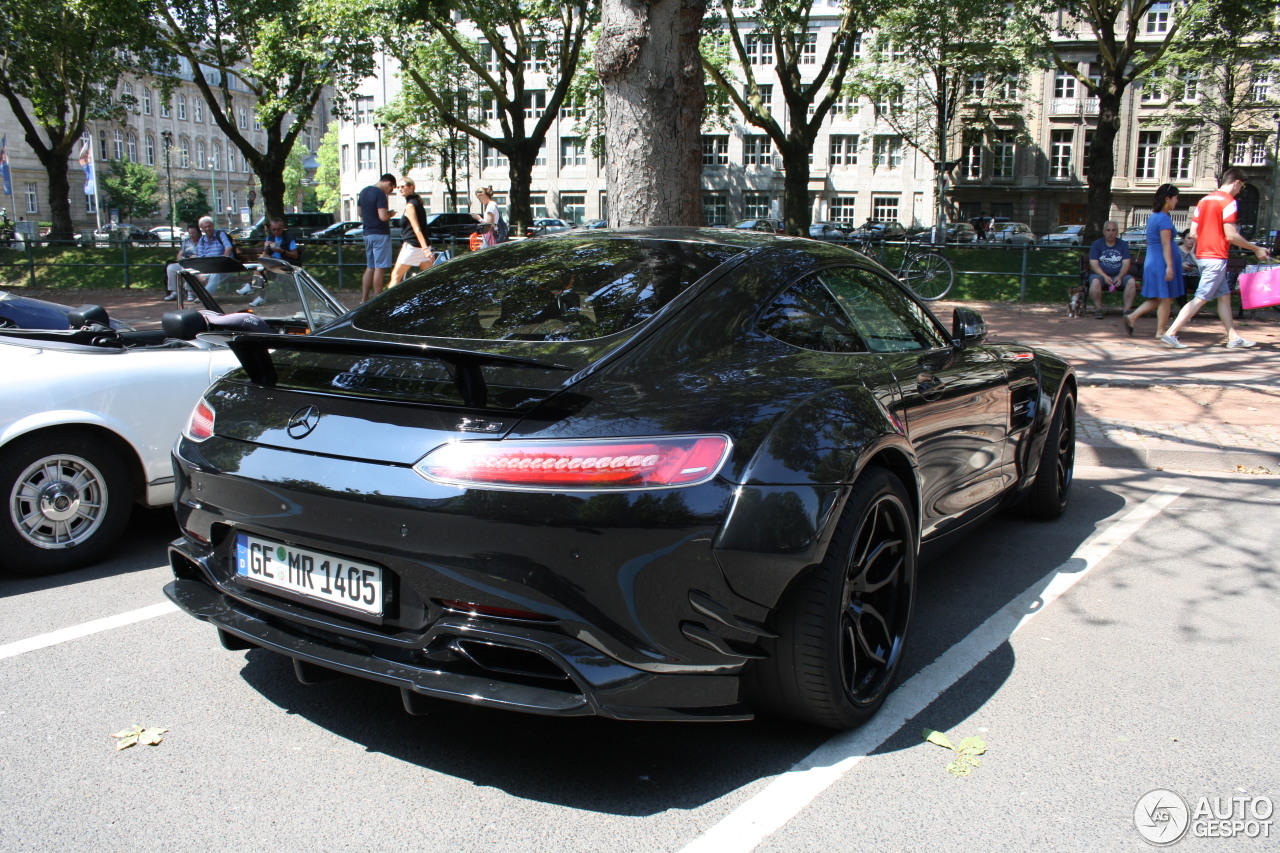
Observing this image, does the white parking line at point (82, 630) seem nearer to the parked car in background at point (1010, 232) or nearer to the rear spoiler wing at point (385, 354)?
the rear spoiler wing at point (385, 354)

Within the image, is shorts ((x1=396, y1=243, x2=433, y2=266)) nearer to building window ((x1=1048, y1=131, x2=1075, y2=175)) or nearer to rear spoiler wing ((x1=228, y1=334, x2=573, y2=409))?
rear spoiler wing ((x1=228, y1=334, x2=573, y2=409))

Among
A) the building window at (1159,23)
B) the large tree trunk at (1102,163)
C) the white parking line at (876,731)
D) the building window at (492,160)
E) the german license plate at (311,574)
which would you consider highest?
the building window at (1159,23)

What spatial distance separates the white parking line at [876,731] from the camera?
2584mm

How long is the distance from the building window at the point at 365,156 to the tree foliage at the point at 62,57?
45.0m

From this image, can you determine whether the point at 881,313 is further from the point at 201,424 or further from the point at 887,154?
the point at 887,154

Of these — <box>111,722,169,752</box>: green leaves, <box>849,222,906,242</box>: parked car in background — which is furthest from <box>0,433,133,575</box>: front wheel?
<box>849,222,906,242</box>: parked car in background

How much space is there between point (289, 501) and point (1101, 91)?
78.8 ft

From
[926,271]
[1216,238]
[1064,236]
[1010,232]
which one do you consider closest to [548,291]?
[1216,238]

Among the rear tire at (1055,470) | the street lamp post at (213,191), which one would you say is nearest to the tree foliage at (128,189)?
the street lamp post at (213,191)

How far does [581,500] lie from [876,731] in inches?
51.4

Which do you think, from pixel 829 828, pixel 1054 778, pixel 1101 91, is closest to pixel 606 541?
pixel 829 828

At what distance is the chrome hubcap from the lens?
4348mm

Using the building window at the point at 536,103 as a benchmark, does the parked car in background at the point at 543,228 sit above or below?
below

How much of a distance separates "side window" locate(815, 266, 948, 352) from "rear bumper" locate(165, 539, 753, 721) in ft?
5.32
